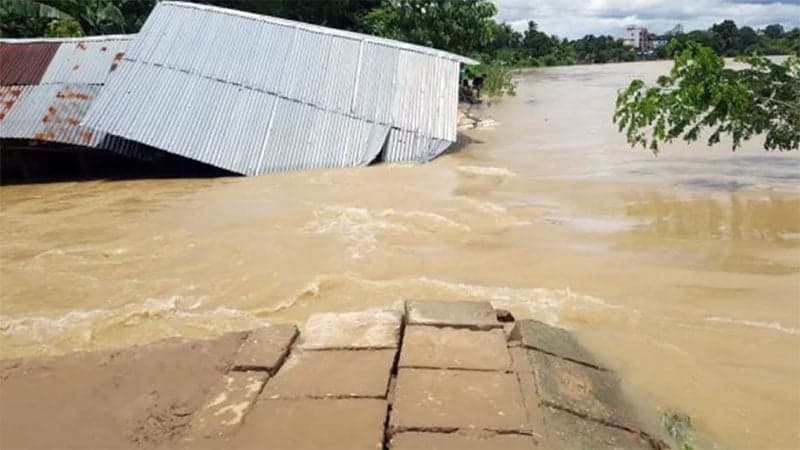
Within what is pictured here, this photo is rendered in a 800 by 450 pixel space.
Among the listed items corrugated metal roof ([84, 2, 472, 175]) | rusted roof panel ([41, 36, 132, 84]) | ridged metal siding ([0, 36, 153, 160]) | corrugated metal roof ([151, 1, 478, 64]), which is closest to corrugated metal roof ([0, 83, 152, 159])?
ridged metal siding ([0, 36, 153, 160])

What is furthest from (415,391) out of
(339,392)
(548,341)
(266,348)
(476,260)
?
(476,260)

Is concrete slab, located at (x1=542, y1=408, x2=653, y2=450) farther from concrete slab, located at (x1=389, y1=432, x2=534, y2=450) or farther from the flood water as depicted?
the flood water

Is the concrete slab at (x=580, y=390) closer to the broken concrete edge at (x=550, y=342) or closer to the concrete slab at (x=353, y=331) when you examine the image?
the broken concrete edge at (x=550, y=342)

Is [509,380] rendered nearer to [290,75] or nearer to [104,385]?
[104,385]

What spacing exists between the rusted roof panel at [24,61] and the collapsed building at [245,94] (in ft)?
0.13

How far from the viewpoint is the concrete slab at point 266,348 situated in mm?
3277

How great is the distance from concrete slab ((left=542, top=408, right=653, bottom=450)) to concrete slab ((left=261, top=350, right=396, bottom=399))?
71cm

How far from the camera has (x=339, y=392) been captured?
301cm

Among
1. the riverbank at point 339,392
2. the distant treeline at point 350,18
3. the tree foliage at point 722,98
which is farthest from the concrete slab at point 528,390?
the distant treeline at point 350,18

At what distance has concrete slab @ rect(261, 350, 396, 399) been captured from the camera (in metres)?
3.01

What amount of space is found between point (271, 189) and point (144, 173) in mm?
3371

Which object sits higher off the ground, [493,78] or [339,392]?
[493,78]

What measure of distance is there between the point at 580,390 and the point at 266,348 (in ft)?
4.94

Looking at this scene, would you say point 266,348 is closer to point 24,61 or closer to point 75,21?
point 24,61
